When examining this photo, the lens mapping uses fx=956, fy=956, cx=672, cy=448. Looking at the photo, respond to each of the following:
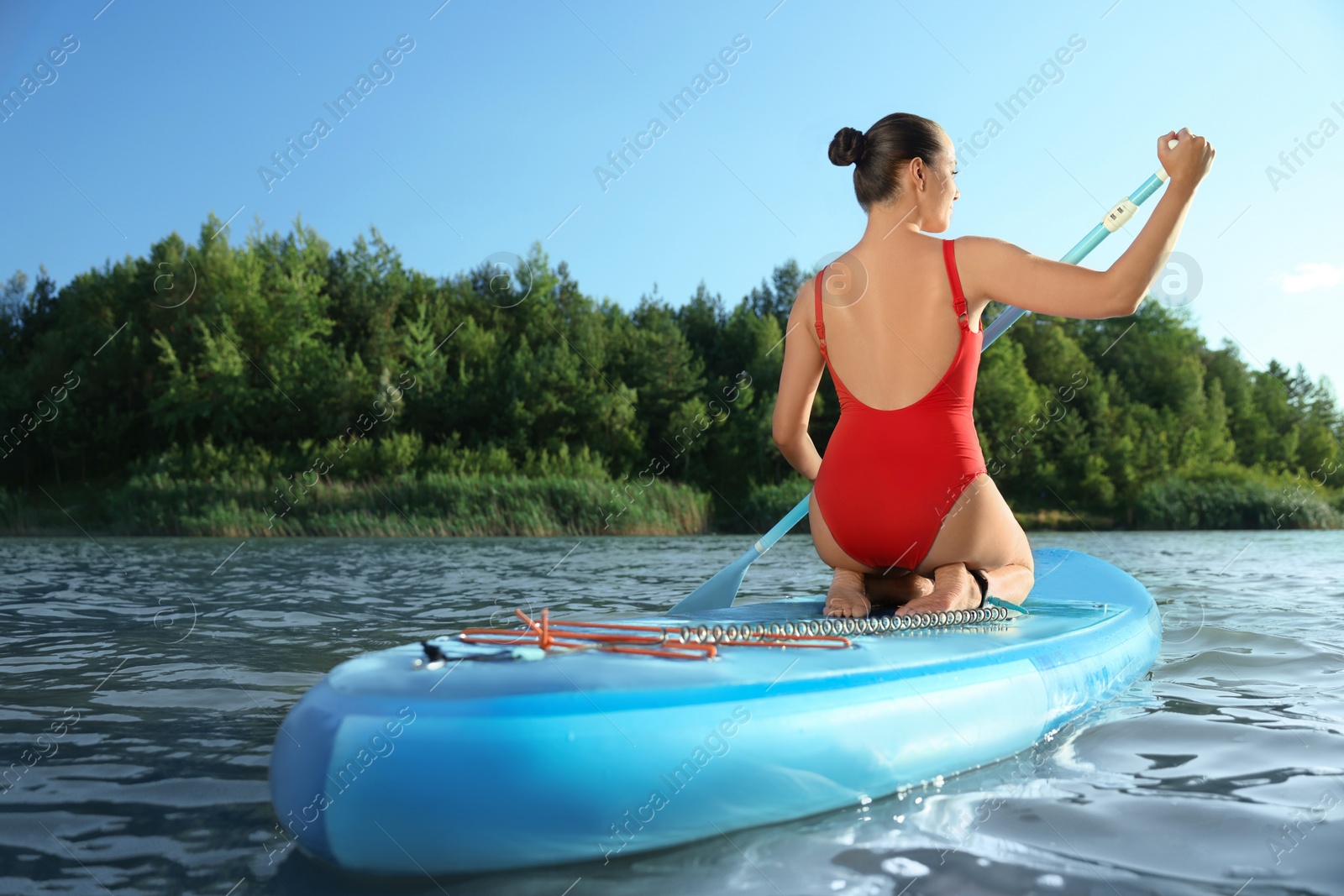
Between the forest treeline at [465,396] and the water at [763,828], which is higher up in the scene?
the forest treeline at [465,396]

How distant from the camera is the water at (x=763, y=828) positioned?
1.53 meters

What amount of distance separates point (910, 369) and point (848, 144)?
599 millimetres

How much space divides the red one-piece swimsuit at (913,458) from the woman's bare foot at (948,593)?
73 millimetres

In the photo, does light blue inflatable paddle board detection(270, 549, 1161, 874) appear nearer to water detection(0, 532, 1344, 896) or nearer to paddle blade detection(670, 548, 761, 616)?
water detection(0, 532, 1344, 896)

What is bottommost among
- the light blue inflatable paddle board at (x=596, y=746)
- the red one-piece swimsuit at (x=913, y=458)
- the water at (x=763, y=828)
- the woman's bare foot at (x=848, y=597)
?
the water at (x=763, y=828)

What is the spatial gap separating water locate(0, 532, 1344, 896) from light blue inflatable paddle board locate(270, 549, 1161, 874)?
0.20 feet

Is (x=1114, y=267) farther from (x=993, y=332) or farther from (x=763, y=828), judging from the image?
(x=763, y=828)

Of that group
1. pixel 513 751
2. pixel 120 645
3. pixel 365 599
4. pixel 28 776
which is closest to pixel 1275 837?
pixel 513 751

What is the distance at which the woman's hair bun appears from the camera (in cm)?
239

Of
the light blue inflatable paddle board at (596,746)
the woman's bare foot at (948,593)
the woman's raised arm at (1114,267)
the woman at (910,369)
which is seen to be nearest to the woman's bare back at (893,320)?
the woman at (910,369)

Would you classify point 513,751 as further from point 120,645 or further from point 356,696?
point 120,645

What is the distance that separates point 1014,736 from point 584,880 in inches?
43.3

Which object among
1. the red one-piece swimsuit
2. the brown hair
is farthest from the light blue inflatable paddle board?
the brown hair

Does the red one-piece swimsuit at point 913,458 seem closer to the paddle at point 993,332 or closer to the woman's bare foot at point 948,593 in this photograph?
the woman's bare foot at point 948,593
